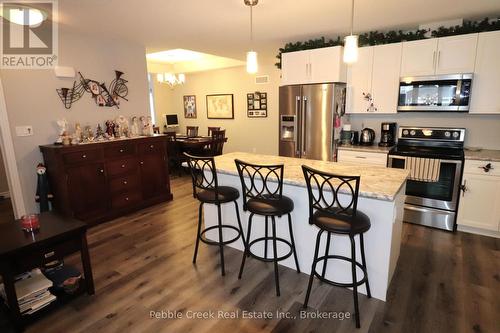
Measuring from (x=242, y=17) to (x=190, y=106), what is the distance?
5293 millimetres

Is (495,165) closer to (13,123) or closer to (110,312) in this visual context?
(110,312)

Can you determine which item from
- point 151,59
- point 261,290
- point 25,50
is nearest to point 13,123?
point 25,50

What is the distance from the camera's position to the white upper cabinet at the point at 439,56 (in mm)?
3205

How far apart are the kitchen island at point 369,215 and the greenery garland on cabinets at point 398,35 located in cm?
206

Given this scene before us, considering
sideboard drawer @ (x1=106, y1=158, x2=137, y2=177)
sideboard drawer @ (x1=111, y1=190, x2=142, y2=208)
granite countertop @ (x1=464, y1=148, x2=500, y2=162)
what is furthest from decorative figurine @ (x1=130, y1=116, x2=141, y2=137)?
granite countertop @ (x1=464, y1=148, x2=500, y2=162)

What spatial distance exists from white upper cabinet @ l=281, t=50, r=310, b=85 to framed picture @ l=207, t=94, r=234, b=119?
10.5 ft

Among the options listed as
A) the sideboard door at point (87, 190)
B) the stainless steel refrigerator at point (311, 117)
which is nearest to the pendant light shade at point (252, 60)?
the stainless steel refrigerator at point (311, 117)

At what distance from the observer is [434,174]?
3.30 metres

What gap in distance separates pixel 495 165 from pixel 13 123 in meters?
5.30

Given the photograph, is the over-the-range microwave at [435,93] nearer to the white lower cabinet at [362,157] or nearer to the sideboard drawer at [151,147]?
the white lower cabinet at [362,157]

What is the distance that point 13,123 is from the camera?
3.19m

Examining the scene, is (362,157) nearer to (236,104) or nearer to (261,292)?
(261,292)

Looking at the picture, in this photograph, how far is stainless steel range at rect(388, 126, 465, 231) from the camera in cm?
327

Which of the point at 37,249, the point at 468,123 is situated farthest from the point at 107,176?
the point at 468,123
